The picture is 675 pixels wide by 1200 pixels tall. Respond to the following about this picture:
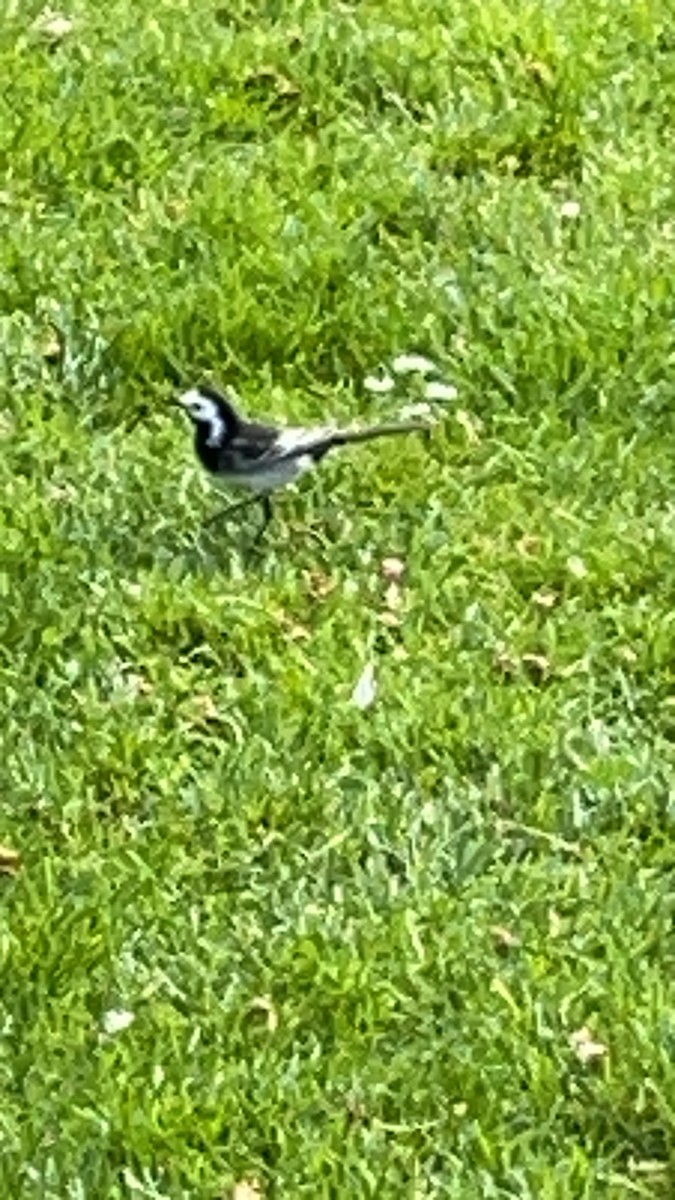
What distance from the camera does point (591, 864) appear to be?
5473 millimetres

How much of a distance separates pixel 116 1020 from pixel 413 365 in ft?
7.69

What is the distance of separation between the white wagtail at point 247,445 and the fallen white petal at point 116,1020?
1490 millimetres

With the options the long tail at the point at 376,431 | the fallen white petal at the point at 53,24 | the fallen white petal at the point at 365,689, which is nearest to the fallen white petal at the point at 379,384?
the long tail at the point at 376,431

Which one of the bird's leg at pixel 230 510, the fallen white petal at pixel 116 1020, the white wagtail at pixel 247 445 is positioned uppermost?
the white wagtail at pixel 247 445

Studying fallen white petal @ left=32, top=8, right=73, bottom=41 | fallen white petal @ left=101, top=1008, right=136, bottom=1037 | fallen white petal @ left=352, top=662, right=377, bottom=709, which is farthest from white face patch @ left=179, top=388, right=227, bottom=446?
fallen white petal @ left=32, top=8, right=73, bottom=41

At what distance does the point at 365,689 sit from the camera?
593 cm

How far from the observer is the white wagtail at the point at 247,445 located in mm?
6254

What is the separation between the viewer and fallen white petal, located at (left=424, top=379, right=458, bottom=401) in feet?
22.8

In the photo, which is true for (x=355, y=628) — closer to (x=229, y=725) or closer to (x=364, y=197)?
(x=229, y=725)

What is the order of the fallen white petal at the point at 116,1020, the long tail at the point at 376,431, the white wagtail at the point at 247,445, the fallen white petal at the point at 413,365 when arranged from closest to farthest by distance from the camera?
the fallen white petal at the point at 116,1020, the white wagtail at the point at 247,445, the long tail at the point at 376,431, the fallen white petal at the point at 413,365

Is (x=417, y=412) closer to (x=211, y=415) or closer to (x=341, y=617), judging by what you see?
(x=211, y=415)

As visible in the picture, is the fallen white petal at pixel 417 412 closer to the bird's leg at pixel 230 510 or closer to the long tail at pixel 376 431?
the long tail at pixel 376 431

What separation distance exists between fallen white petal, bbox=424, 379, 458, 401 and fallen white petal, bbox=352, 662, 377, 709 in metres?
1.13

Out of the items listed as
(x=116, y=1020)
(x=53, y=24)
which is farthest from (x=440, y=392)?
(x=116, y=1020)
